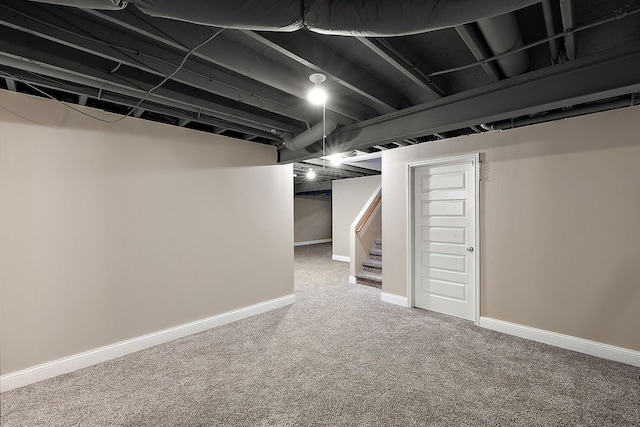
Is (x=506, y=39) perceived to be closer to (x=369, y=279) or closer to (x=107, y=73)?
(x=107, y=73)

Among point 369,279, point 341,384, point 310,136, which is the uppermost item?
point 310,136

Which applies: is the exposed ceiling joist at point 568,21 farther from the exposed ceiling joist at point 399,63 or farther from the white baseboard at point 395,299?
the white baseboard at point 395,299

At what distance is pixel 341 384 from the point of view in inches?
88.5

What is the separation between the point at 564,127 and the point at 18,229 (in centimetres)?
505

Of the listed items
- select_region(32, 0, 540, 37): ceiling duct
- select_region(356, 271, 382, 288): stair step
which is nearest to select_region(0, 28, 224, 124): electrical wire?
select_region(32, 0, 540, 37): ceiling duct

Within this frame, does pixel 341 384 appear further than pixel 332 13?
Yes

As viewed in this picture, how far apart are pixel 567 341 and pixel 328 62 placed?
3453mm

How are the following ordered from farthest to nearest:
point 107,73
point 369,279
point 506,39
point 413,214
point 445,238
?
point 369,279 → point 413,214 → point 445,238 → point 107,73 → point 506,39

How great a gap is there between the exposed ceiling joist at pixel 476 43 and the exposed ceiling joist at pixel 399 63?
0.39m

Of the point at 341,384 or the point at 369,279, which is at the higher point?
the point at 369,279

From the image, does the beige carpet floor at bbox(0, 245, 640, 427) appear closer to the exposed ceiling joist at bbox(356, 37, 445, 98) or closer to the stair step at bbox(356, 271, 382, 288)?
the stair step at bbox(356, 271, 382, 288)

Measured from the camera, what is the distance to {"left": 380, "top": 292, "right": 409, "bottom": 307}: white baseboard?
4027 mm

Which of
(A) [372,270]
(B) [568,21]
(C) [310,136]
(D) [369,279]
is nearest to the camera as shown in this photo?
(B) [568,21]

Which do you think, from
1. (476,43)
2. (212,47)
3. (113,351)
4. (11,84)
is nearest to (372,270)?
(113,351)
